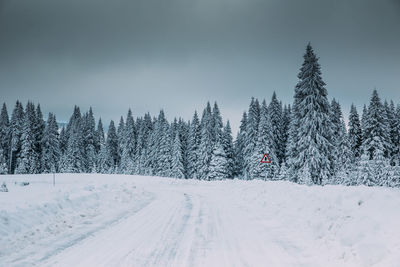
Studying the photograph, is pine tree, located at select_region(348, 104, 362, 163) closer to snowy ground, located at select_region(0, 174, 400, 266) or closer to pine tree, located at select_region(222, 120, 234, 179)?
pine tree, located at select_region(222, 120, 234, 179)

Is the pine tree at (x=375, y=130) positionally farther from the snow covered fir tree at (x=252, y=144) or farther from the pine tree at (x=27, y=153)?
the pine tree at (x=27, y=153)

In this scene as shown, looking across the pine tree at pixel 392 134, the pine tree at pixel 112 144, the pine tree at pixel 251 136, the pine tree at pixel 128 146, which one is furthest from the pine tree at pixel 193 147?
the pine tree at pixel 392 134

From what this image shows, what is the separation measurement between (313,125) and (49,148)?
56246mm

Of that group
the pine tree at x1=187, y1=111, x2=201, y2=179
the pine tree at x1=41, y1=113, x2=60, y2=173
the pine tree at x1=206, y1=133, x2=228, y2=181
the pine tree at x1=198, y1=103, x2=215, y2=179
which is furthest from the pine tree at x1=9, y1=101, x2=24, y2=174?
the pine tree at x1=206, y1=133, x2=228, y2=181

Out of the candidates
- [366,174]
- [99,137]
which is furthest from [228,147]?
[99,137]

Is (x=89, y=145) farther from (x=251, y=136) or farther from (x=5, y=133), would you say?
(x=251, y=136)

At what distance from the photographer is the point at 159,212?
35.5 ft

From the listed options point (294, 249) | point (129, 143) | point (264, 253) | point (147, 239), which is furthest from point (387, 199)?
point (129, 143)

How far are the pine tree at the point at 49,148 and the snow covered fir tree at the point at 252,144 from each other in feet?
0.65

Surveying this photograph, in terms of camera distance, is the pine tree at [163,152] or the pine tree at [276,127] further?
the pine tree at [163,152]

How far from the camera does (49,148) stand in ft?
193

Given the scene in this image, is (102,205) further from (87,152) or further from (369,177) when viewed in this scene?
(87,152)

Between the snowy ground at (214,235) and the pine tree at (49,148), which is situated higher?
the pine tree at (49,148)

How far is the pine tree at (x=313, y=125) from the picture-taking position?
2458 centimetres
